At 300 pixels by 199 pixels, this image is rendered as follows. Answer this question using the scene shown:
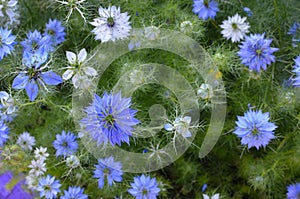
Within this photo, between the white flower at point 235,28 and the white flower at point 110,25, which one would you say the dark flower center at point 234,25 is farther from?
the white flower at point 110,25

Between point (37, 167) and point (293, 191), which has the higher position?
point (37, 167)

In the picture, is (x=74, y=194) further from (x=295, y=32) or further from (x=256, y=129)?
(x=295, y=32)

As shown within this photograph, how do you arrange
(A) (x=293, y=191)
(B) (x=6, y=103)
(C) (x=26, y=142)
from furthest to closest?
(C) (x=26, y=142) < (A) (x=293, y=191) < (B) (x=6, y=103)

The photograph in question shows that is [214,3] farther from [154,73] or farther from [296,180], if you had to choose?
[296,180]

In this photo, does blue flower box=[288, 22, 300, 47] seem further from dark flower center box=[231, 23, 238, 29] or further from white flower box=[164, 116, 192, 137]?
white flower box=[164, 116, 192, 137]

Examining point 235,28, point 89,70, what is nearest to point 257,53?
point 235,28

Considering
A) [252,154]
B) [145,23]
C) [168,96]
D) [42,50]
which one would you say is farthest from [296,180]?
[42,50]
